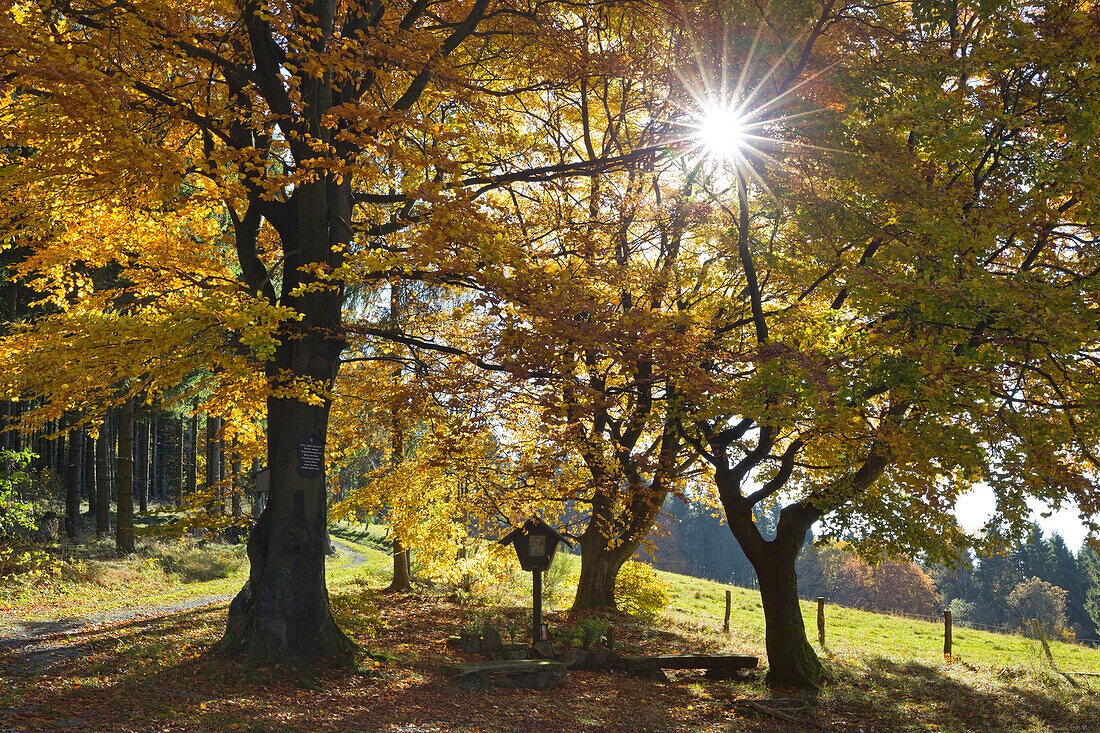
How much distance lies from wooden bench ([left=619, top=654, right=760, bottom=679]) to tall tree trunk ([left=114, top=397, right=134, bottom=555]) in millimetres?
14073

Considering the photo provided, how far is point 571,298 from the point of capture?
877 cm

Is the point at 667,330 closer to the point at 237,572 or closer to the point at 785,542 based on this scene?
the point at 785,542

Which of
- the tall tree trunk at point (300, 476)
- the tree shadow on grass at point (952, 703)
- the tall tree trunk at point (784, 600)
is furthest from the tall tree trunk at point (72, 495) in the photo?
the tree shadow on grass at point (952, 703)

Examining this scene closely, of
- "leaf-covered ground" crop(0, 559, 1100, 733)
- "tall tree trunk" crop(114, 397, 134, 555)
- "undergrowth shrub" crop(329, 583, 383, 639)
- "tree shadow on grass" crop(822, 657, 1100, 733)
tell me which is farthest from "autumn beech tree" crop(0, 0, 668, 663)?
"tall tree trunk" crop(114, 397, 134, 555)

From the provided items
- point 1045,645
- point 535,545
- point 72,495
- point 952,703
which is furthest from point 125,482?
point 1045,645

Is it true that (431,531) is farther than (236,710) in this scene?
Yes

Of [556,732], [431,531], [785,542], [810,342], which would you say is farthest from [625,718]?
[431,531]

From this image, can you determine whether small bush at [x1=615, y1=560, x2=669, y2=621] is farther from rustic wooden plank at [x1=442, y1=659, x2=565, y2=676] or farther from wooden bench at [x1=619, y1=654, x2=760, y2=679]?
rustic wooden plank at [x1=442, y1=659, x2=565, y2=676]

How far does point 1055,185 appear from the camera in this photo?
7.45m

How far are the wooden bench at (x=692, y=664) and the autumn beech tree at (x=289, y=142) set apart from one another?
16.4ft

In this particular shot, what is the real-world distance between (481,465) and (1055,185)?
9.61 m

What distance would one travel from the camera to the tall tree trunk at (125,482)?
1831 centimetres

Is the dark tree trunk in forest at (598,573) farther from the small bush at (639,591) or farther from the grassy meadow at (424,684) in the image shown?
the grassy meadow at (424,684)

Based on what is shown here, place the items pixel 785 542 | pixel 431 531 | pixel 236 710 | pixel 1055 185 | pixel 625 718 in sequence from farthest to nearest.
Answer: pixel 431 531, pixel 785 542, pixel 625 718, pixel 1055 185, pixel 236 710
